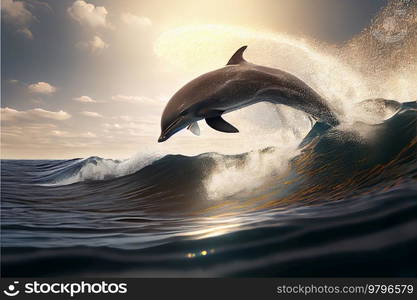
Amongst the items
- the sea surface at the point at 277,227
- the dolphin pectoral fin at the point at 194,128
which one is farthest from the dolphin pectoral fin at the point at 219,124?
the sea surface at the point at 277,227

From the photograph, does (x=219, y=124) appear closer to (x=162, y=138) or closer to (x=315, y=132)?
(x=162, y=138)

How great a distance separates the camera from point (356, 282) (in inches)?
91.8

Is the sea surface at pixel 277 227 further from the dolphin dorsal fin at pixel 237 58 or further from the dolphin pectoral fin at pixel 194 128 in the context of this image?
the dolphin dorsal fin at pixel 237 58

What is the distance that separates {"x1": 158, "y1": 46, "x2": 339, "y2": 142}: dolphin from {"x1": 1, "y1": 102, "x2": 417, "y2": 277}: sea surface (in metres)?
1.54

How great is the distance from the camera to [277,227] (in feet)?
9.73

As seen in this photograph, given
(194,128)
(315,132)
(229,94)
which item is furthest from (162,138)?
(315,132)

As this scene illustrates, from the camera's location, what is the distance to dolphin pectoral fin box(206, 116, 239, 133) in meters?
6.00

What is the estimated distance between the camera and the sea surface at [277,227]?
2412 millimetres

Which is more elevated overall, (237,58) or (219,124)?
(237,58)

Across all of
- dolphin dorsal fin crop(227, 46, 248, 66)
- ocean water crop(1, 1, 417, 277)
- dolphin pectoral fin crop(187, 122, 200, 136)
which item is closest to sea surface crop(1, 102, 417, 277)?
ocean water crop(1, 1, 417, 277)

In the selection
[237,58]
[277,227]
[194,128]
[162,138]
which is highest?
[237,58]

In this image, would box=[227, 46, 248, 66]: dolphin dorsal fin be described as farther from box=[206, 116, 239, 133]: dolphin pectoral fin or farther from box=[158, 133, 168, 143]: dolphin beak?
box=[158, 133, 168, 143]: dolphin beak

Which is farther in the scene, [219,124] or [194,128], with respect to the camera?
[194,128]

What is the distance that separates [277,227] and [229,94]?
3671 mm
